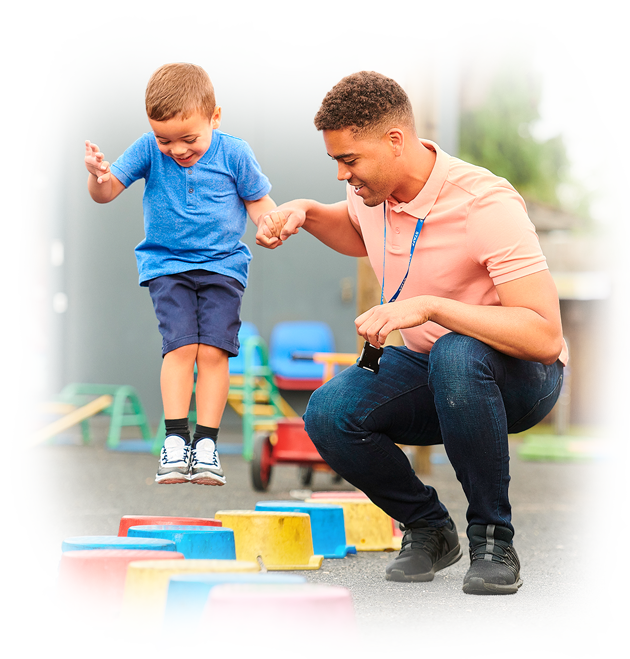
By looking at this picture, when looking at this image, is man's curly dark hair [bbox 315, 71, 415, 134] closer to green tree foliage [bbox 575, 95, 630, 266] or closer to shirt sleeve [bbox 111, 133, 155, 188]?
shirt sleeve [bbox 111, 133, 155, 188]

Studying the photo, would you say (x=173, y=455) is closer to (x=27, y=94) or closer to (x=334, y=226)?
(x=334, y=226)

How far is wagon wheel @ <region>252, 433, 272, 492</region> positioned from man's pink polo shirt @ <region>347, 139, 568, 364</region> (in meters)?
2.12

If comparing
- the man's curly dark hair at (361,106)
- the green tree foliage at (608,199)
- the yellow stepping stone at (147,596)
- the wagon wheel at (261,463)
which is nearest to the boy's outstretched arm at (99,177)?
the man's curly dark hair at (361,106)

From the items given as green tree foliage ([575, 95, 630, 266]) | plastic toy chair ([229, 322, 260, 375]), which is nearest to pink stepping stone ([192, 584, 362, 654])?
plastic toy chair ([229, 322, 260, 375])

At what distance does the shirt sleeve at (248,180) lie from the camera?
2.64m

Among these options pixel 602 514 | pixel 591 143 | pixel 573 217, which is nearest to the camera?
pixel 602 514

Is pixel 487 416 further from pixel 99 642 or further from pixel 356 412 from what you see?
pixel 99 642

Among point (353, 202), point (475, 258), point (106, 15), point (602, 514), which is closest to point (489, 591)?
point (475, 258)

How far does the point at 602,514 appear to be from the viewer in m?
3.88

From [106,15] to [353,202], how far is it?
621 centimetres

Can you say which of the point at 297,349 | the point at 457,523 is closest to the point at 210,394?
the point at 457,523

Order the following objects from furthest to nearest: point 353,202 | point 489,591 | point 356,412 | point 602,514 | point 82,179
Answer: point 82,179 < point 602,514 < point 353,202 < point 356,412 < point 489,591

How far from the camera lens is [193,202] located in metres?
2.58

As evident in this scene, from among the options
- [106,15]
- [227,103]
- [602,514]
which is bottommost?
[602,514]
